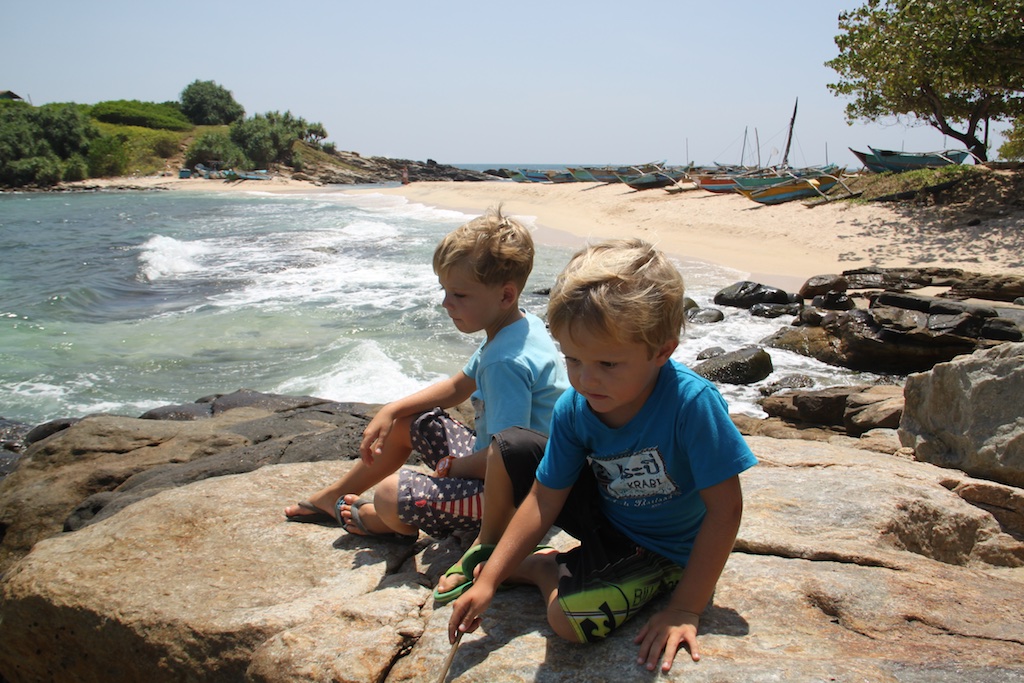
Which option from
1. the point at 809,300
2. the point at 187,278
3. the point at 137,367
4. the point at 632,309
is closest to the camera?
the point at 632,309

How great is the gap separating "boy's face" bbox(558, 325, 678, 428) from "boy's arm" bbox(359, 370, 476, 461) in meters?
1.03

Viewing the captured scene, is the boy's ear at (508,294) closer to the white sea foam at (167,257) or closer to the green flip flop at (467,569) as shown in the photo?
the green flip flop at (467,569)

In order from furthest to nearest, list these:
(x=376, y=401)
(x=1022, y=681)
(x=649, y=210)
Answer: (x=649, y=210) → (x=376, y=401) → (x=1022, y=681)

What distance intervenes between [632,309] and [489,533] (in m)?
0.96

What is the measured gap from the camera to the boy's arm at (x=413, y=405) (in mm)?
2906

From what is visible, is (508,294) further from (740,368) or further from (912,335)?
(912,335)

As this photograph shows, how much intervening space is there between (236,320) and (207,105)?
237 ft

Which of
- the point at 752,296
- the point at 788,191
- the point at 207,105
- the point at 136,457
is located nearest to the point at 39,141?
the point at 207,105

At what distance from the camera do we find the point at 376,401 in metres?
7.86

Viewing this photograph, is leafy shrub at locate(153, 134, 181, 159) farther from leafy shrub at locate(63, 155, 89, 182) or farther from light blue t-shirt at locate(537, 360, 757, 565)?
light blue t-shirt at locate(537, 360, 757, 565)

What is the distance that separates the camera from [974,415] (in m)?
3.86

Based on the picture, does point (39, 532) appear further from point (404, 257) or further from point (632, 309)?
point (404, 257)

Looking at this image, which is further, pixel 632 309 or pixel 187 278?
pixel 187 278

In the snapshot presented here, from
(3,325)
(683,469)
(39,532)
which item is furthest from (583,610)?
(3,325)
